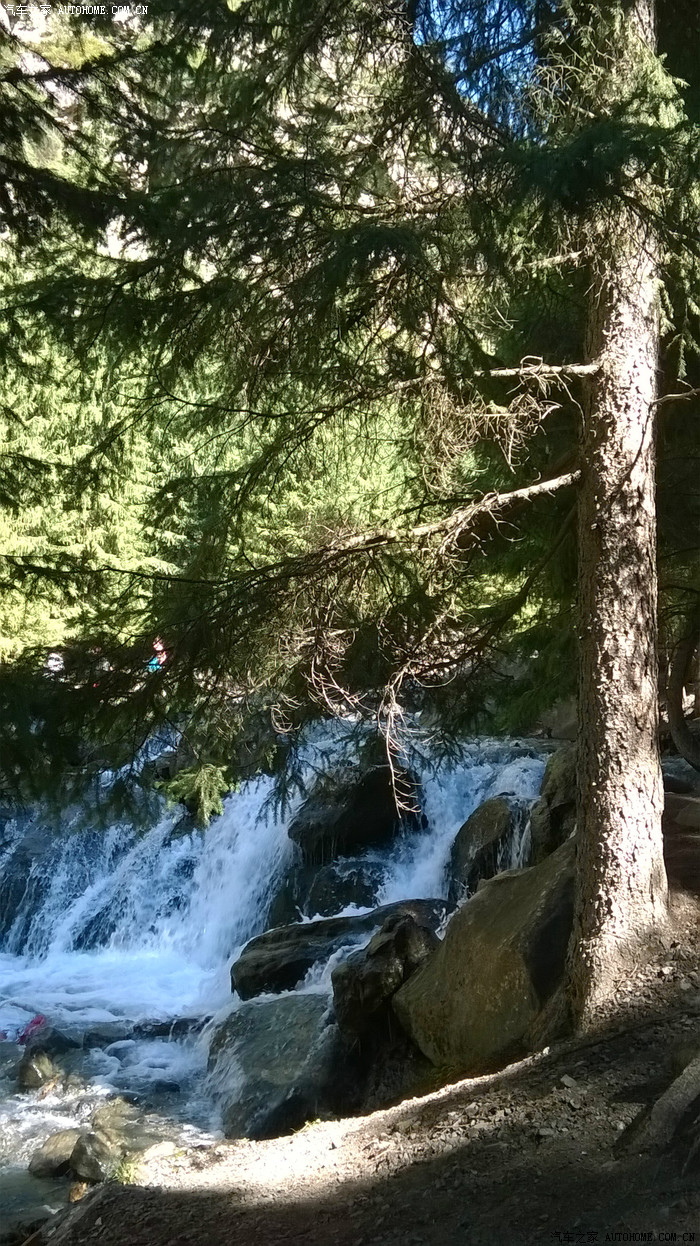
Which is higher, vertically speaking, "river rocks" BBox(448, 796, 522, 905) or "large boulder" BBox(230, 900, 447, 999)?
"river rocks" BBox(448, 796, 522, 905)

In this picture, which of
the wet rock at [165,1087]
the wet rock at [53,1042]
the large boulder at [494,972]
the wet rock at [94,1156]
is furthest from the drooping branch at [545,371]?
the wet rock at [53,1042]

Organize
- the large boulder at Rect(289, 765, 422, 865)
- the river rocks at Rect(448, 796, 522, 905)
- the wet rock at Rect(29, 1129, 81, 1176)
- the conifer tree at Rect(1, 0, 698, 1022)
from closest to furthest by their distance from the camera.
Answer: the conifer tree at Rect(1, 0, 698, 1022), the wet rock at Rect(29, 1129, 81, 1176), the river rocks at Rect(448, 796, 522, 905), the large boulder at Rect(289, 765, 422, 865)

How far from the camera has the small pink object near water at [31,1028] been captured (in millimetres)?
10602

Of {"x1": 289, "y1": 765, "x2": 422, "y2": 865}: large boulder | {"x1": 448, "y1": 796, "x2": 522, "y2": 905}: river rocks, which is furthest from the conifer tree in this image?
{"x1": 289, "y1": 765, "x2": 422, "y2": 865}: large boulder

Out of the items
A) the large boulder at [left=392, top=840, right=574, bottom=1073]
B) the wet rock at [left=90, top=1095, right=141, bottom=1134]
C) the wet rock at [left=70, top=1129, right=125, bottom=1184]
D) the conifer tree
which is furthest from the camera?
the wet rock at [left=90, top=1095, right=141, bottom=1134]

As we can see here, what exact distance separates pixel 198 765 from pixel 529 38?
4.94 meters

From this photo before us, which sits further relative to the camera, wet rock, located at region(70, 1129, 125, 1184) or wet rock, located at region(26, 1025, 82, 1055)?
wet rock, located at region(26, 1025, 82, 1055)

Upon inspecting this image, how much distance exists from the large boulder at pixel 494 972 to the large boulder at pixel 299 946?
280 centimetres

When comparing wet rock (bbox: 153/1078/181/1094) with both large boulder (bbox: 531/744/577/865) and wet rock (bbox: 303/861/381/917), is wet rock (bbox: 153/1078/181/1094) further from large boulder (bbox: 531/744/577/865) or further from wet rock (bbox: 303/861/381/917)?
large boulder (bbox: 531/744/577/865)

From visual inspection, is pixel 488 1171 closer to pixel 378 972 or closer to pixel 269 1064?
pixel 378 972

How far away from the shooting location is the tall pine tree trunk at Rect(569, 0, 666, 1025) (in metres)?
5.04

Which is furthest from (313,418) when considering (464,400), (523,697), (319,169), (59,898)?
(59,898)

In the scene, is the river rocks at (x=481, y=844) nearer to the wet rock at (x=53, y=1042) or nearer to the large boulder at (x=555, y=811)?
the large boulder at (x=555, y=811)

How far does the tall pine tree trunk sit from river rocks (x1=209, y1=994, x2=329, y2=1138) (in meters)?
3.75
